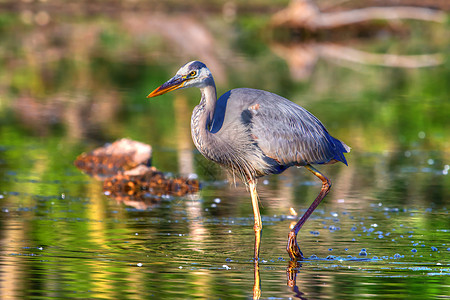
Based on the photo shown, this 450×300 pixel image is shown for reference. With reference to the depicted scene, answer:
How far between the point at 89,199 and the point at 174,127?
18.0ft

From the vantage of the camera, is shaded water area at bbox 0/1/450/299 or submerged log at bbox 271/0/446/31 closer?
shaded water area at bbox 0/1/450/299

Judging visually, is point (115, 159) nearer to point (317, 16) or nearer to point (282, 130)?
point (282, 130)

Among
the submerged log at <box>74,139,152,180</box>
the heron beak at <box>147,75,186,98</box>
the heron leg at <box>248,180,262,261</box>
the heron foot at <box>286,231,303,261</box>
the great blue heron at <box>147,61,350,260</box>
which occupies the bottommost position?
the heron foot at <box>286,231,303,261</box>

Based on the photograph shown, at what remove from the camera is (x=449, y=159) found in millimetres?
13914

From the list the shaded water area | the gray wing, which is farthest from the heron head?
the shaded water area

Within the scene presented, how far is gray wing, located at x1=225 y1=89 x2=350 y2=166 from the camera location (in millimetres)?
8867

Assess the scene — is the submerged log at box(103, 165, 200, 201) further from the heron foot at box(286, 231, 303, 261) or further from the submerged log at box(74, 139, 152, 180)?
the heron foot at box(286, 231, 303, 261)

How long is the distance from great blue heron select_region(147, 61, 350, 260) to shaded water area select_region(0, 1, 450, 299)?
2.34 ft

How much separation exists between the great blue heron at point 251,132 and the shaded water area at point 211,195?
0.71 meters

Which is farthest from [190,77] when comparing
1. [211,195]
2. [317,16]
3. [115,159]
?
[317,16]

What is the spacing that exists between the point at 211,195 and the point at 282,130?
2.79m

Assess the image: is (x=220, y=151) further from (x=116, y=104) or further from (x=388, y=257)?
(x=116, y=104)

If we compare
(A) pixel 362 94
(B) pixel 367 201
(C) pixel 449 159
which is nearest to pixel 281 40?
(A) pixel 362 94

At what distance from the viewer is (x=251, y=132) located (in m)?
8.83
